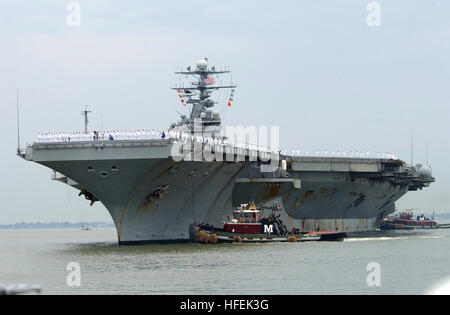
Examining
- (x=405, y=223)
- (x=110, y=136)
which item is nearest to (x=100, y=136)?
(x=110, y=136)

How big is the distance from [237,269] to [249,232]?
44.1 feet

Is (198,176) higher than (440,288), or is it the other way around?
(198,176)

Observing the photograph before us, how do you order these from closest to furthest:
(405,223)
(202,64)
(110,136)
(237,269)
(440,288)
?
1. (440,288)
2. (237,269)
3. (110,136)
4. (202,64)
5. (405,223)

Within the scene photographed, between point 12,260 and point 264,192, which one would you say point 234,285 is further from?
point 264,192

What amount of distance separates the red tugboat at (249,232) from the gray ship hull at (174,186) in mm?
1259

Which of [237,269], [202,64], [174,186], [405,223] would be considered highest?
[202,64]

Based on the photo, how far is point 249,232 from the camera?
39281 millimetres

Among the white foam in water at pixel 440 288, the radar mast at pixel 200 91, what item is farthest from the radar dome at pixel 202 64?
the white foam in water at pixel 440 288

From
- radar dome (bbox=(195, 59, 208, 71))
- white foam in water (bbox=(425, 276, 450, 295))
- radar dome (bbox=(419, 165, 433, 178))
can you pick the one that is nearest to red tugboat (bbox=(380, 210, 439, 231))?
radar dome (bbox=(419, 165, 433, 178))

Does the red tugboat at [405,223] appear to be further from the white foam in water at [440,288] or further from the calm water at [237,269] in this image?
the white foam in water at [440,288]

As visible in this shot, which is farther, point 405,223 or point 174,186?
point 405,223

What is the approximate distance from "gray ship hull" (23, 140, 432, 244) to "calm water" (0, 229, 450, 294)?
2.11 m

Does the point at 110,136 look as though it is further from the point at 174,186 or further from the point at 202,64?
the point at 202,64

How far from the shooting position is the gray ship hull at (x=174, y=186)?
112ft
